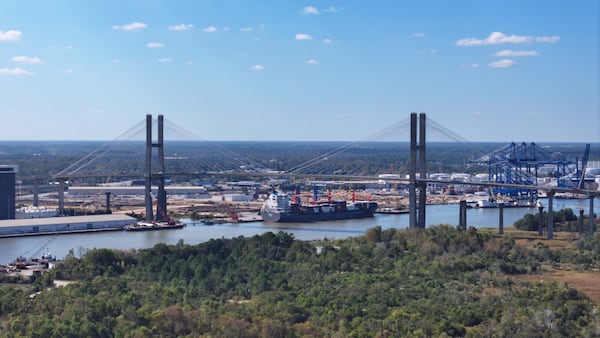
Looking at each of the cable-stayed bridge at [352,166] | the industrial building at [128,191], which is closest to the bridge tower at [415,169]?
the cable-stayed bridge at [352,166]

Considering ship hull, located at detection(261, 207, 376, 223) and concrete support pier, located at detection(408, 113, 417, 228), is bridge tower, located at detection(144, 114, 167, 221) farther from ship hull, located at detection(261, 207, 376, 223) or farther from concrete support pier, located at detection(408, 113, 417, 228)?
concrete support pier, located at detection(408, 113, 417, 228)

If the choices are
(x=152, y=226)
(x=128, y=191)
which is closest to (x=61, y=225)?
(x=152, y=226)

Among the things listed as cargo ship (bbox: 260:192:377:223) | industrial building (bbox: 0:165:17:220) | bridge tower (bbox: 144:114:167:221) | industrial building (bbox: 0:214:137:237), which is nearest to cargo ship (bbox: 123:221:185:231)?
industrial building (bbox: 0:214:137:237)

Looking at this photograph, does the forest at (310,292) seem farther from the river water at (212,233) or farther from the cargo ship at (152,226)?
the cargo ship at (152,226)

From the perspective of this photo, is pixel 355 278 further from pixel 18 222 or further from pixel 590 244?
pixel 18 222

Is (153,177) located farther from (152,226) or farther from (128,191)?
(128,191)
